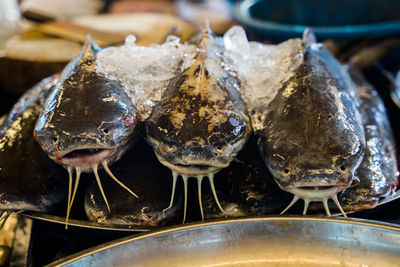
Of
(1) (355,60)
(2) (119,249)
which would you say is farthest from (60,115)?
(1) (355,60)

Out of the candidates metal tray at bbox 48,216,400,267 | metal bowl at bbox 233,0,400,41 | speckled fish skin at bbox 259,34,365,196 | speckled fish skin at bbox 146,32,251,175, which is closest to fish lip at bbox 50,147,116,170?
speckled fish skin at bbox 146,32,251,175

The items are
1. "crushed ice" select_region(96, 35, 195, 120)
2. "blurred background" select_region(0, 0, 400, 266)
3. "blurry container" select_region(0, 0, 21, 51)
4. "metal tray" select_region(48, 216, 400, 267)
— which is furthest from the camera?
"blurry container" select_region(0, 0, 21, 51)

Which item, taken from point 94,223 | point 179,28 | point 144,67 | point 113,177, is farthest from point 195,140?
point 179,28

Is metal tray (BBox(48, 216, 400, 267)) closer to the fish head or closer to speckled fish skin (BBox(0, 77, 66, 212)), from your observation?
the fish head

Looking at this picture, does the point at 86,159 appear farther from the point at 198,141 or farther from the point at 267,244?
the point at 267,244

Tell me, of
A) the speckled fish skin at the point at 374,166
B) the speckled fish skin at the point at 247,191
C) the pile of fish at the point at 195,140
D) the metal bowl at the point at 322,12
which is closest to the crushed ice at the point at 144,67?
the pile of fish at the point at 195,140

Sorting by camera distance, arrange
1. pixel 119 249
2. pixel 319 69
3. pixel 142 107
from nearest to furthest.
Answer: pixel 119 249, pixel 142 107, pixel 319 69

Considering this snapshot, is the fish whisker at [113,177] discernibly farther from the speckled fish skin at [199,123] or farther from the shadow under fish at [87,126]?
the speckled fish skin at [199,123]

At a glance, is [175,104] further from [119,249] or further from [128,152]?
[119,249]
